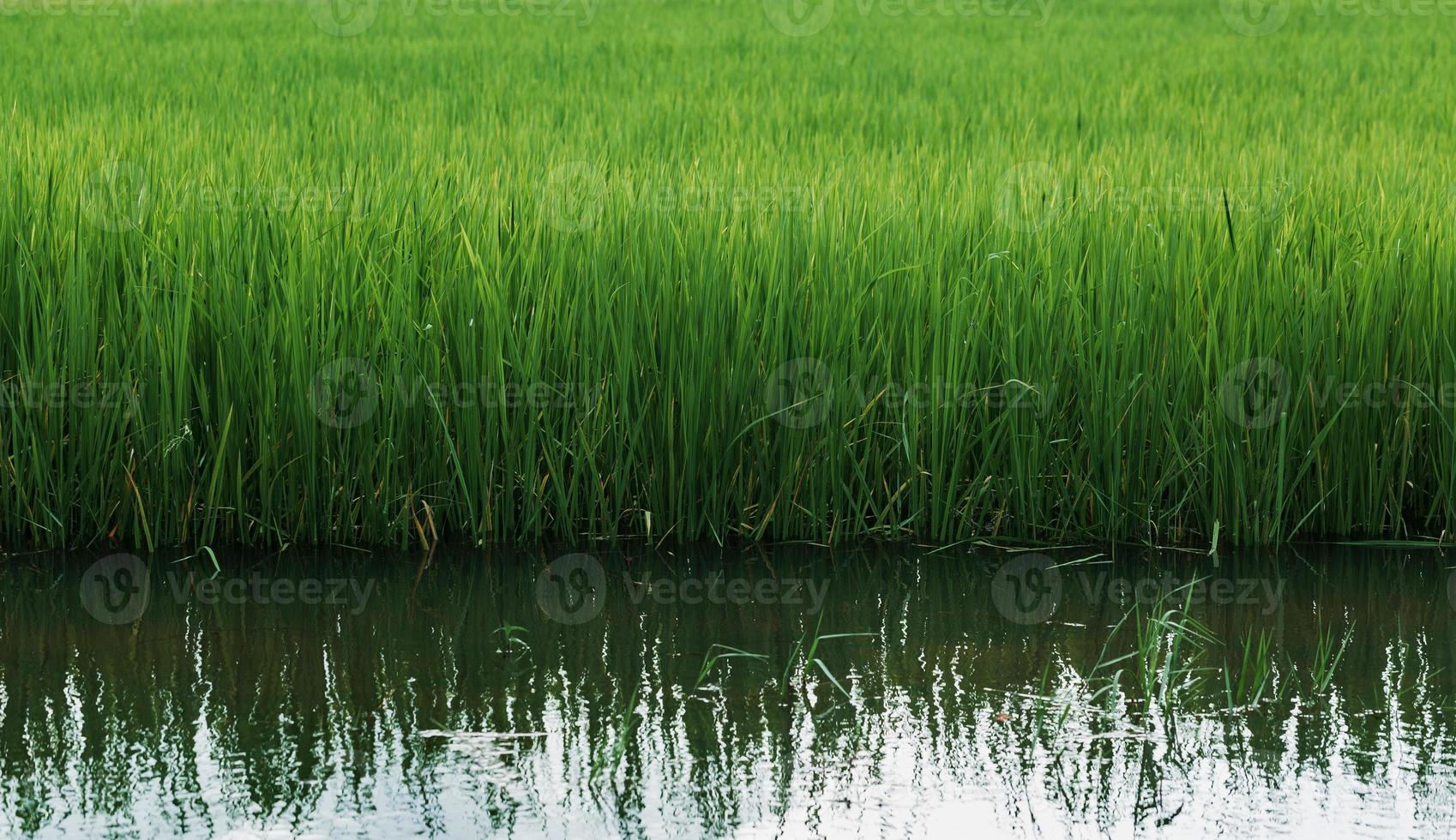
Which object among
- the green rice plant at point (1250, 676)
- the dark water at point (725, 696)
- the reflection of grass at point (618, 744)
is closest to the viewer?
the dark water at point (725, 696)

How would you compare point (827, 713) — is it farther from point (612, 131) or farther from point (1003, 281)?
point (612, 131)

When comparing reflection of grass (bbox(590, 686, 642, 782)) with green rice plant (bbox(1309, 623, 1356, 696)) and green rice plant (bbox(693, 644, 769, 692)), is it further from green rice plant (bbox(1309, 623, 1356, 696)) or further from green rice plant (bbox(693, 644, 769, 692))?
green rice plant (bbox(1309, 623, 1356, 696))

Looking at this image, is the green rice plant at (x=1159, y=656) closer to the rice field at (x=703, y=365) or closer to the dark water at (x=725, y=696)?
the dark water at (x=725, y=696)

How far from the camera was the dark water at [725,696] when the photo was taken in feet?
6.81

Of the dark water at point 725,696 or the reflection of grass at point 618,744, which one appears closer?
the dark water at point 725,696

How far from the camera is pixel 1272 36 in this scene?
961 cm

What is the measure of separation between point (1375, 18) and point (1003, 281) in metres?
9.04

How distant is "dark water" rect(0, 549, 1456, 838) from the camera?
208cm

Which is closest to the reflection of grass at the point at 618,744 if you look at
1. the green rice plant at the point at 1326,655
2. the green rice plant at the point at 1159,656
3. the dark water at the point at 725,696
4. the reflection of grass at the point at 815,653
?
the dark water at the point at 725,696

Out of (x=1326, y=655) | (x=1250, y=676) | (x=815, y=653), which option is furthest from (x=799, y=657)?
(x=1326, y=655)

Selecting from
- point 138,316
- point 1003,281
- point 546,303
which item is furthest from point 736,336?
point 138,316

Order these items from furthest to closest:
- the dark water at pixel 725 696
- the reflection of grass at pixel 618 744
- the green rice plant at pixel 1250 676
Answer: the green rice plant at pixel 1250 676 < the reflection of grass at pixel 618 744 < the dark water at pixel 725 696

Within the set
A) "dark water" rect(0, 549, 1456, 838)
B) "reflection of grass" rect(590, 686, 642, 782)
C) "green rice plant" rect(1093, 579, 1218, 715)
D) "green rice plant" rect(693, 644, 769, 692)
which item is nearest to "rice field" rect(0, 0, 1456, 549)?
"dark water" rect(0, 549, 1456, 838)

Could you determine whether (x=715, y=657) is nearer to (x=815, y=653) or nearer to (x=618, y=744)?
(x=815, y=653)
